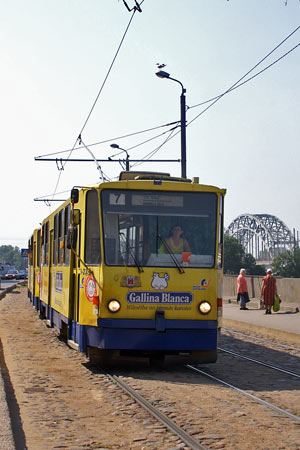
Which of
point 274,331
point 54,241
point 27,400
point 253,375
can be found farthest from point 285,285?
point 27,400

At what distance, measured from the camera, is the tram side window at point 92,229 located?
10.9 meters

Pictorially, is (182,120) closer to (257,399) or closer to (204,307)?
(204,307)

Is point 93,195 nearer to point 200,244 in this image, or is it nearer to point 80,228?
point 80,228

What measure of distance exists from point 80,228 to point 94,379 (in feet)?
7.89

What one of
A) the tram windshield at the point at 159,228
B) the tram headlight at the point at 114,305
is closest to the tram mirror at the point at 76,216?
the tram windshield at the point at 159,228

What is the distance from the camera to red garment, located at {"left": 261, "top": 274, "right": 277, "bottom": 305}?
23438 millimetres

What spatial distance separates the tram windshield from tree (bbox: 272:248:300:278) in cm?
13205

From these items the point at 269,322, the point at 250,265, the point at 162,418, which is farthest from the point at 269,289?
the point at 250,265

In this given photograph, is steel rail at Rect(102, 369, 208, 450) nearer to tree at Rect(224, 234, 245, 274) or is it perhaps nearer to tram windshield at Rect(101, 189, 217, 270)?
tram windshield at Rect(101, 189, 217, 270)

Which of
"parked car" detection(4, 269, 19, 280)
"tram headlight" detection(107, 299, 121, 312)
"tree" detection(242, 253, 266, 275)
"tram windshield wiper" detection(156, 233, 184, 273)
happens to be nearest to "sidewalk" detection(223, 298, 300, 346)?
"tram windshield wiper" detection(156, 233, 184, 273)

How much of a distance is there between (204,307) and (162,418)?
354 cm

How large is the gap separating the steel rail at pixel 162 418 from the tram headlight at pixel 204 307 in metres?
1.66

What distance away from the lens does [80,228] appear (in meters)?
11.4

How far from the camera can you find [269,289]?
23703mm
